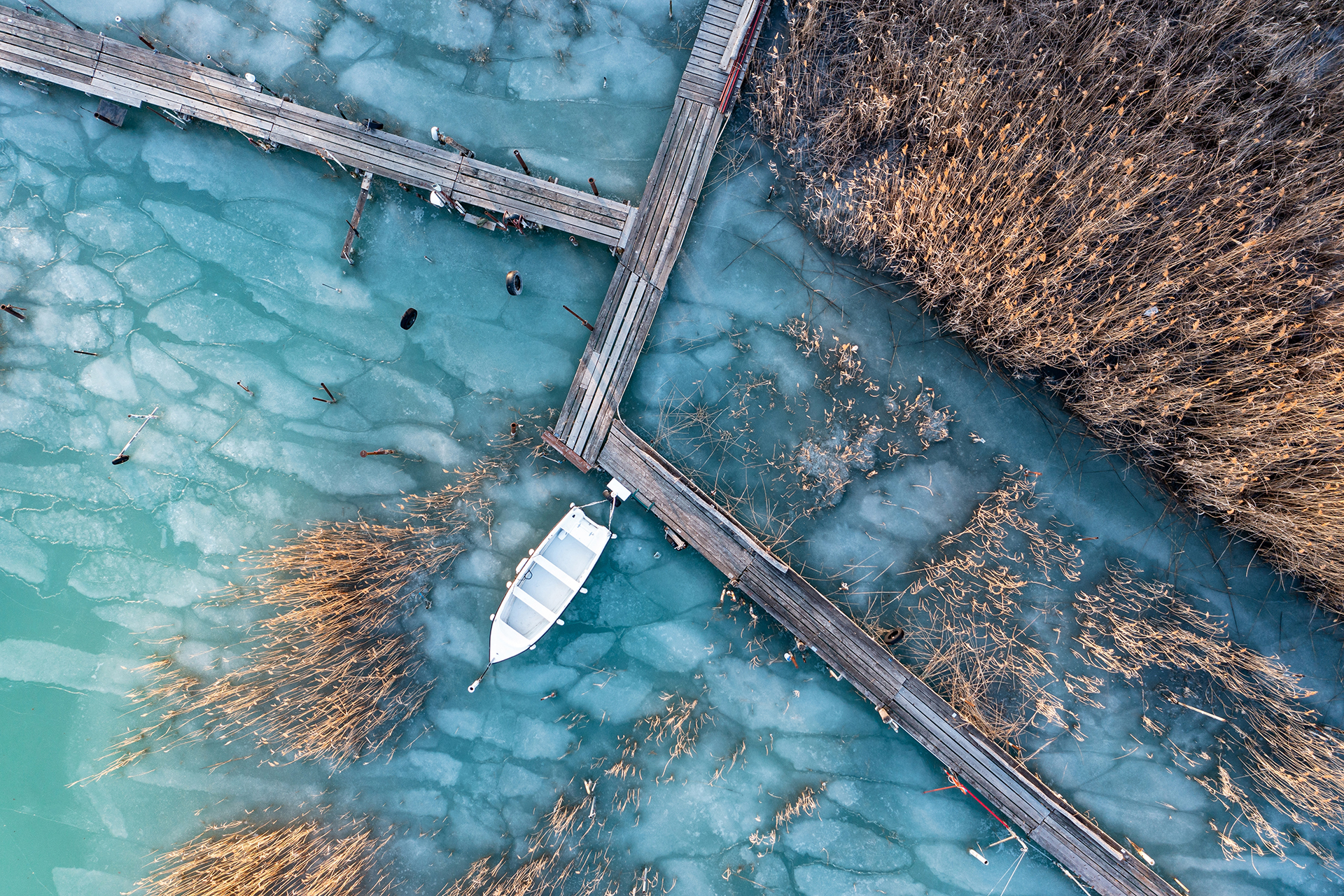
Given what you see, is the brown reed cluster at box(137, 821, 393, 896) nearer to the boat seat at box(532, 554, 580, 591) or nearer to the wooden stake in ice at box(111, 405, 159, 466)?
the boat seat at box(532, 554, 580, 591)

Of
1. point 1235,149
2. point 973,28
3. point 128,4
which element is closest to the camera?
point 1235,149

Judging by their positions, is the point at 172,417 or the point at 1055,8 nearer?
the point at 1055,8

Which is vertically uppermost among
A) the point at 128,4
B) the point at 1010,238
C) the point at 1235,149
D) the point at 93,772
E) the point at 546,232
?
the point at 1235,149

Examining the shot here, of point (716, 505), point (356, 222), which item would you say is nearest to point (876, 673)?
point (716, 505)

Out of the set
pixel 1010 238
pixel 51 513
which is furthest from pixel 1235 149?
pixel 51 513

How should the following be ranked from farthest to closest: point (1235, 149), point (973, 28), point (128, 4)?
point (128, 4), point (973, 28), point (1235, 149)

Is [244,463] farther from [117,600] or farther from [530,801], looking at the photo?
[530,801]
